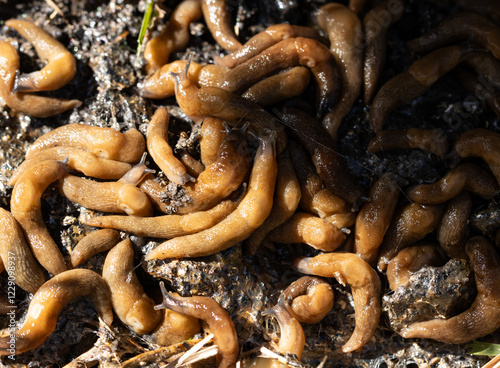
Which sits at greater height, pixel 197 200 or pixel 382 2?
pixel 382 2

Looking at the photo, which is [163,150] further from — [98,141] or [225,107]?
[225,107]

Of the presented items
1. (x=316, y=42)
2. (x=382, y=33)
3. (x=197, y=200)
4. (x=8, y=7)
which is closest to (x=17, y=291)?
(x=197, y=200)

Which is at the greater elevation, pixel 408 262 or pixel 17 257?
pixel 17 257

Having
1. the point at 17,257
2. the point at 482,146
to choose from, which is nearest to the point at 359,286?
the point at 482,146

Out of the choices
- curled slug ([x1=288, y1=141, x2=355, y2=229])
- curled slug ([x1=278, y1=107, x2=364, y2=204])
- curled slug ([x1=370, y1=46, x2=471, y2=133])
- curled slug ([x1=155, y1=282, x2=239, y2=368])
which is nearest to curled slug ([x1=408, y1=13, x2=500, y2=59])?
curled slug ([x1=370, y1=46, x2=471, y2=133])

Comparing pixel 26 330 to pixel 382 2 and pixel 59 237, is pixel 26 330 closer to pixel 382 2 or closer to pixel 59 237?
pixel 59 237
